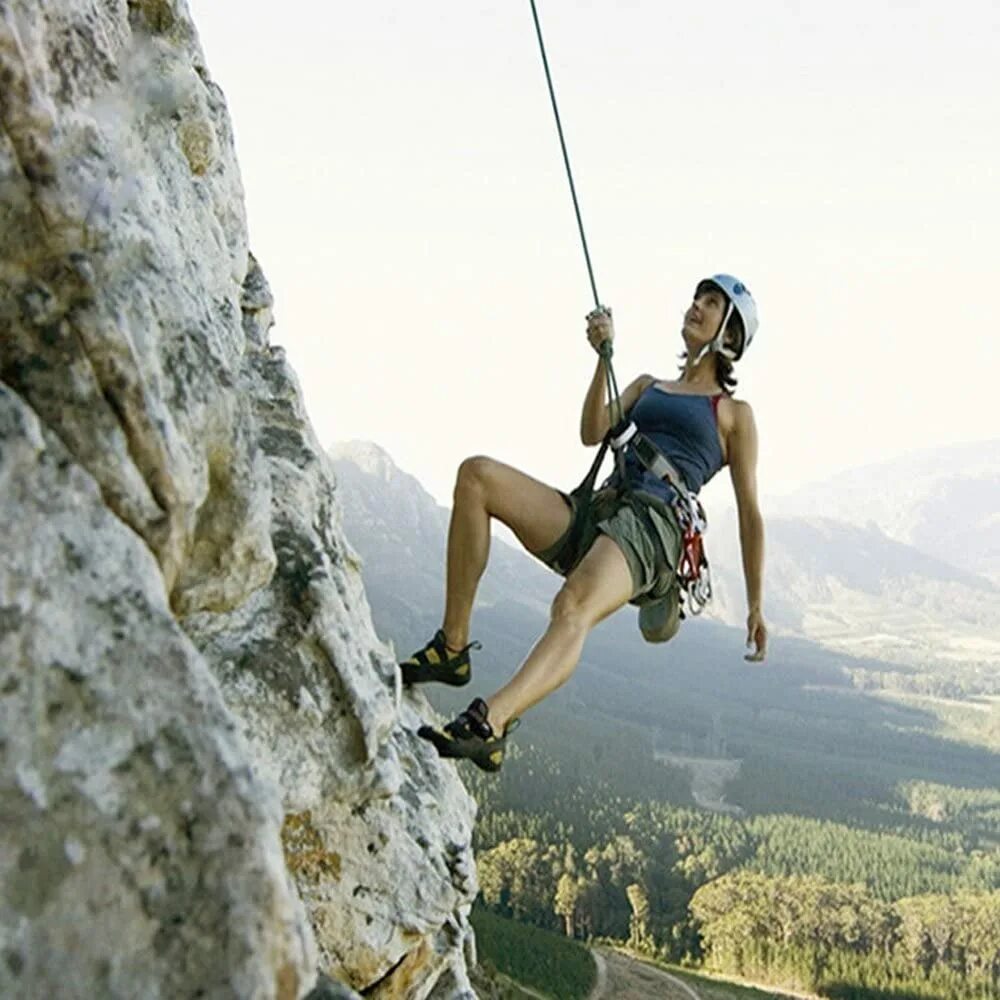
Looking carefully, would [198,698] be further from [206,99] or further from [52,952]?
[206,99]

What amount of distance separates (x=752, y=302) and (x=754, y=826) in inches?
6622

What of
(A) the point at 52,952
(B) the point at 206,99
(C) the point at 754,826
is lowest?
(C) the point at 754,826

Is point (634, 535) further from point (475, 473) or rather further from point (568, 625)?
point (475, 473)

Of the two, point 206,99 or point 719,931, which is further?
point 719,931

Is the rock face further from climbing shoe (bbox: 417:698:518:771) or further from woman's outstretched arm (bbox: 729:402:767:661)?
woman's outstretched arm (bbox: 729:402:767:661)

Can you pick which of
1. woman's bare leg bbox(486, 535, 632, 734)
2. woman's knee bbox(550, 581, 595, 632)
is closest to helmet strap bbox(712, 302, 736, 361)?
woman's bare leg bbox(486, 535, 632, 734)

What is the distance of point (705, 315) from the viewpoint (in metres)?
7.89

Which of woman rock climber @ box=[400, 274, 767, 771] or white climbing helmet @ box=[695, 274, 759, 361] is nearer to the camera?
woman rock climber @ box=[400, 274, 767, 771]

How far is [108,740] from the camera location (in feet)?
10.2

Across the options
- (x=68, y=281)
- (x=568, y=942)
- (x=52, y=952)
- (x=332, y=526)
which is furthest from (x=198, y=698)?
(x=568, y=942)

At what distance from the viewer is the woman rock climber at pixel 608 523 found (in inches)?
253

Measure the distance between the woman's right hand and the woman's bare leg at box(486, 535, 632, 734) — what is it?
5.66 ft

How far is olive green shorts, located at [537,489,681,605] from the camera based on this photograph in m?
6.96

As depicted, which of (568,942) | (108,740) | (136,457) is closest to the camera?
(108,740)
